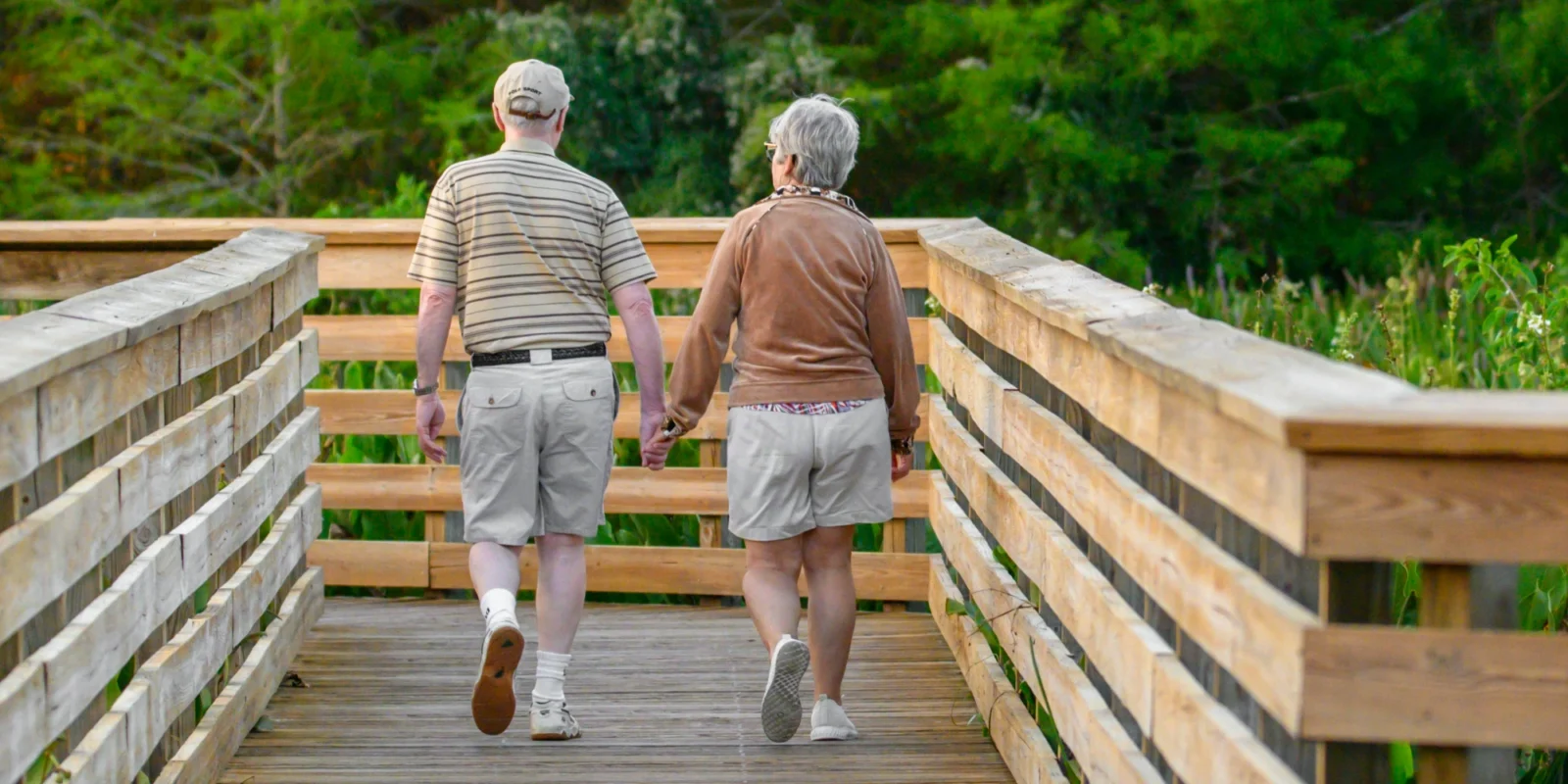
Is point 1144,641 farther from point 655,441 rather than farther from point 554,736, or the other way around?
point 554,736

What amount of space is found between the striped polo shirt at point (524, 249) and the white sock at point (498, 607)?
58cm

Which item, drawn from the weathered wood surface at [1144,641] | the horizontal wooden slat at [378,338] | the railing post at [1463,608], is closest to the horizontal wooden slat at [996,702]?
the weathered wood surface at [1144,641]

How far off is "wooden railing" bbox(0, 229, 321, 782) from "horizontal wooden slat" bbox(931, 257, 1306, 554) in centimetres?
167

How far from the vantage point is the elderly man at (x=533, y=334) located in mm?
4492

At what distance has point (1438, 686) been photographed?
2162 mm

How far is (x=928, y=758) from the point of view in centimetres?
453

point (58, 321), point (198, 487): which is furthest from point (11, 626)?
point (198, 487)

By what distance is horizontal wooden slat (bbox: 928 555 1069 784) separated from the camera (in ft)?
12.8

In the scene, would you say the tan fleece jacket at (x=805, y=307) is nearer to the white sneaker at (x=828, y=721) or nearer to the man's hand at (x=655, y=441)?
the man's hand at (x=655, y=441)

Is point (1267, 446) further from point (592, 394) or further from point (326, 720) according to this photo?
point (326, 720)

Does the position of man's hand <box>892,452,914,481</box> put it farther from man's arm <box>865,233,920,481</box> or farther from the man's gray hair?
the man's gray hair

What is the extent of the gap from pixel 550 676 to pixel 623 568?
1.76 metres

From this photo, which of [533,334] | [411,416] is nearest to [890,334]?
[533,334]

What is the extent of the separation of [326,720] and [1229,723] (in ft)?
9.77
